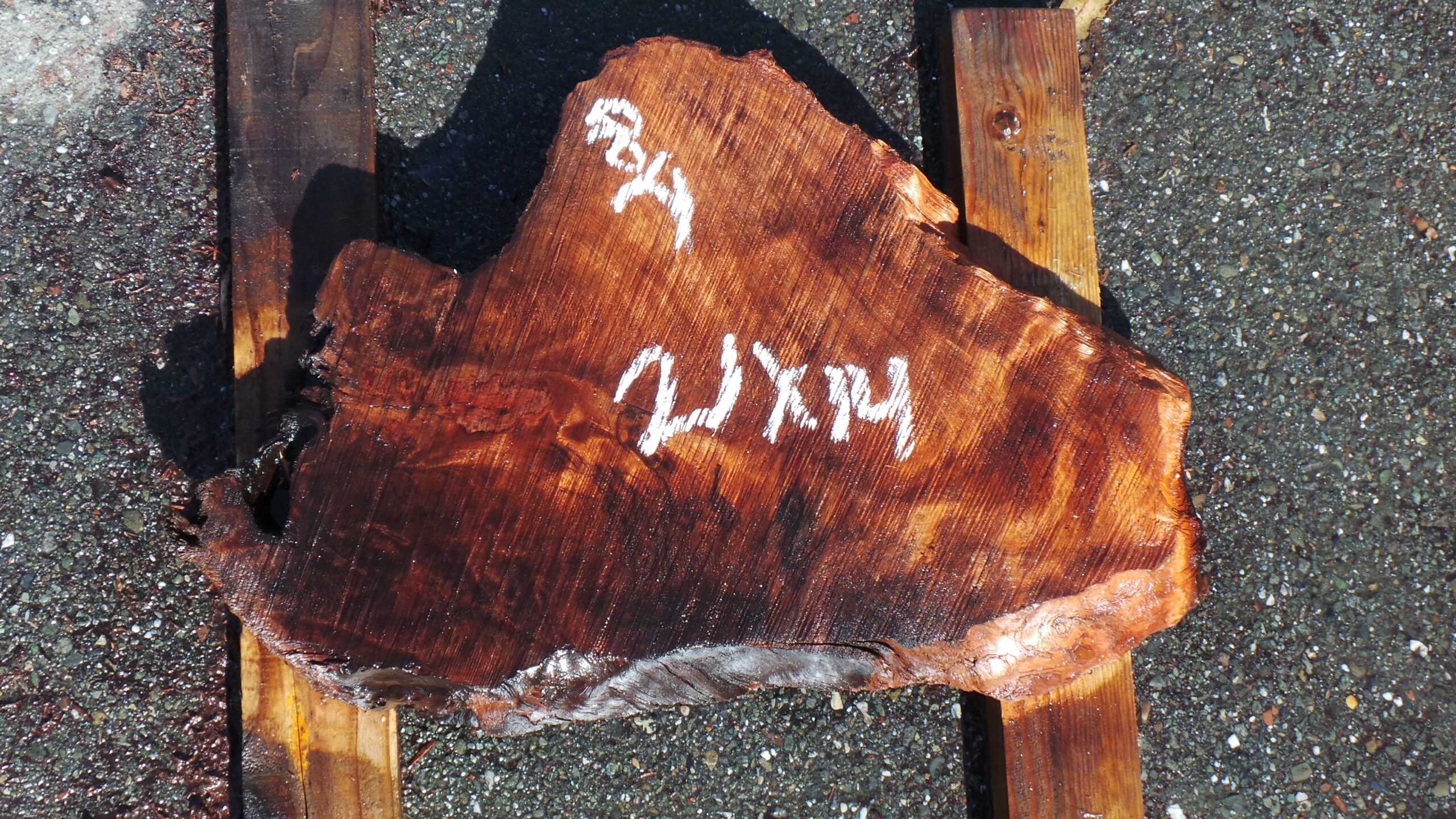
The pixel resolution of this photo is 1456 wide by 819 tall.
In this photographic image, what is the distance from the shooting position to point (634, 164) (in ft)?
5.73

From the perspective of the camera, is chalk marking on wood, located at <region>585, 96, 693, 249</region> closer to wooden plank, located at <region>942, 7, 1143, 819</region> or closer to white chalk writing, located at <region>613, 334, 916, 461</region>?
white chalk writing, located at <region>613, 334, 916, 461</region>

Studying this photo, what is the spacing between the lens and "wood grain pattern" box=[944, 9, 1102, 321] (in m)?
2.15

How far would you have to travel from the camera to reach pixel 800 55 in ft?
8.16

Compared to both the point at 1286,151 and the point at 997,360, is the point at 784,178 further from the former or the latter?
the point at 1286,151

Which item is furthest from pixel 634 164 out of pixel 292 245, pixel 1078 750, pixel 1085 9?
pixel 1078 750

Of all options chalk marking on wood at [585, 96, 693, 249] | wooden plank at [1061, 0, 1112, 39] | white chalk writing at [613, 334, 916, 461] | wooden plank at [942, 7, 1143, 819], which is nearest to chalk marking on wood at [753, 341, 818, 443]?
white chalk writing at [613, 334, 916, 461]

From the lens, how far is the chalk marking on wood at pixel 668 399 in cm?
167

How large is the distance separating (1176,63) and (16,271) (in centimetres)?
333

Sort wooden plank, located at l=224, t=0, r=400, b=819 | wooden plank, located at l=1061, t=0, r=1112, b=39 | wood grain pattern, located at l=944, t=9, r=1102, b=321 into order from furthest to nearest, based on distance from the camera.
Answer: wooden plank, located at l=1061, t=0, r=1112, b=39 < wood grain pattern, located at l=944, t=9, r=1102, b=321 < wooden plank, located at l=224, t=0, r=400, b=819

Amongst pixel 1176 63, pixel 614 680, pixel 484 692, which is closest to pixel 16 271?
pixel 484 692

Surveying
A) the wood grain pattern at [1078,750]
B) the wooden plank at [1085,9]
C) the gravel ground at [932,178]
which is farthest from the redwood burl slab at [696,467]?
the wooden plank at [1085,9]

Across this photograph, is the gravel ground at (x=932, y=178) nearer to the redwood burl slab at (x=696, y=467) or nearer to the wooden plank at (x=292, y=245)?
the wooden plank at (x=292, y=245)

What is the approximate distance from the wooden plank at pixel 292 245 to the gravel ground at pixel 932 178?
260mm

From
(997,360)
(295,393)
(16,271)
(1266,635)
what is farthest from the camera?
(1266,635)
